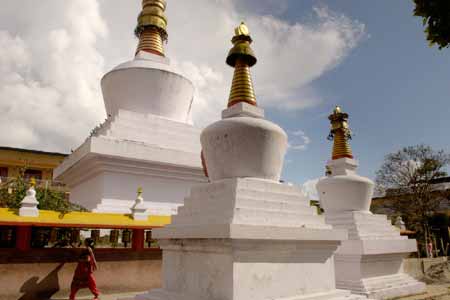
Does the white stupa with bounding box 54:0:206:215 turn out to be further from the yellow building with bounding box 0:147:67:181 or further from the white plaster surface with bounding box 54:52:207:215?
the yellow building with bounding box 0:147:67:181

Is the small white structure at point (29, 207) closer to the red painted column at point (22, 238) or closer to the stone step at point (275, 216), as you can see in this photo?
the red painted column at point (22, 238)

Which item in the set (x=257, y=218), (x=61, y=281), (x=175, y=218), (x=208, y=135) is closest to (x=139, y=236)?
(x=61, y=281)

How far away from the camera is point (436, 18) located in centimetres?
443

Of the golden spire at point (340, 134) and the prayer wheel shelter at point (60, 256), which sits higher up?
the golden spire at point (340, 134)

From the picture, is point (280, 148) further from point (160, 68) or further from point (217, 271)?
point (160, 68)

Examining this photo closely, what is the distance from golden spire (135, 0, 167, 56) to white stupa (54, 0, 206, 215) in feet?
0.13

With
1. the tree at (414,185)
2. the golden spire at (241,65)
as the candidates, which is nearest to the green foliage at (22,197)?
the golden spire at (241,65)

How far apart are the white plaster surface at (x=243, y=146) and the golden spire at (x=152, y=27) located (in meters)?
9.24

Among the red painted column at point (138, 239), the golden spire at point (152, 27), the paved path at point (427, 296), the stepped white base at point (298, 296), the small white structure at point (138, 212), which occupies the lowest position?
the paved path at point (427, 296)

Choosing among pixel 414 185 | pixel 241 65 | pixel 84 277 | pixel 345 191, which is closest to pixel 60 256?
pixel 84 277

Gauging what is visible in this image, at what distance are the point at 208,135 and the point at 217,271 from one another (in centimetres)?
240

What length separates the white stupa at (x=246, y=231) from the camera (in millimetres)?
5215

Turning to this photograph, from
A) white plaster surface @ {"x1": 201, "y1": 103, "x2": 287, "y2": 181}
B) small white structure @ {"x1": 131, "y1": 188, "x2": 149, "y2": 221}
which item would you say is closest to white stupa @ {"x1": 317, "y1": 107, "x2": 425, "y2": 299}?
white plaster surface @ {"x1": 201, "y1": 103, "x2": 287, "y2": 181}

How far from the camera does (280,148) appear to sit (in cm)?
667
